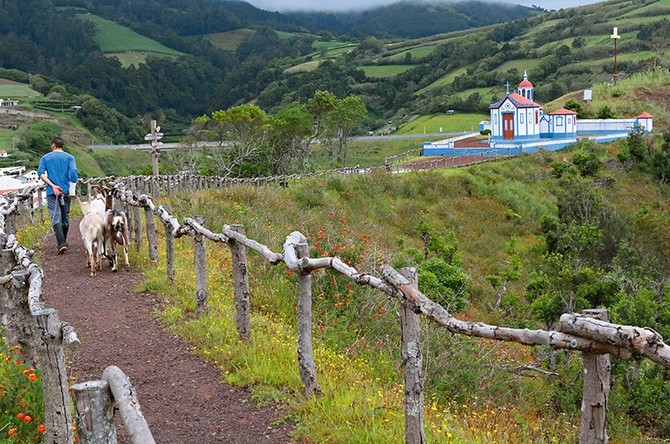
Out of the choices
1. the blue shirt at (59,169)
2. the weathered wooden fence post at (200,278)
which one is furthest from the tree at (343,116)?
the weathered wooden fence post at (200,278)

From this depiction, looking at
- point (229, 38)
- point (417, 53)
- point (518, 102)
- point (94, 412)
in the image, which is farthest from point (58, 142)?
point (229, 38)

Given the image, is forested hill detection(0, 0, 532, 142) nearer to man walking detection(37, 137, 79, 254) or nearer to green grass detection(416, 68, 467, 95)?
green grass detection(416, 68, 467, 95)

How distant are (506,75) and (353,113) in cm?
4593

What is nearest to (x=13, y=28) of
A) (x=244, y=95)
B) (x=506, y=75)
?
(x=244, y=95)

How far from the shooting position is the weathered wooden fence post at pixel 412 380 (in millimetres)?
4355

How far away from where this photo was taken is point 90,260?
1030 cm

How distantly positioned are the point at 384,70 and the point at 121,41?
69.8 meters

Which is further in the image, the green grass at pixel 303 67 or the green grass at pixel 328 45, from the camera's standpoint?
the green grass at pixel 328 45

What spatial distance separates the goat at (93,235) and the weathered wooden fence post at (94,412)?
7695 mm

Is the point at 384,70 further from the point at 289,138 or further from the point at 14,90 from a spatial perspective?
the point at 289,138

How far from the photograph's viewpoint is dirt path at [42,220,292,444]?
205 inches

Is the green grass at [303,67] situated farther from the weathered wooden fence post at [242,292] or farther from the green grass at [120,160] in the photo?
the weathered wooden fence post at [242,292]

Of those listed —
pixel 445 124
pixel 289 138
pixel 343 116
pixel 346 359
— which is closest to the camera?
pixel 346 359

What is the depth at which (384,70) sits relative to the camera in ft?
383
